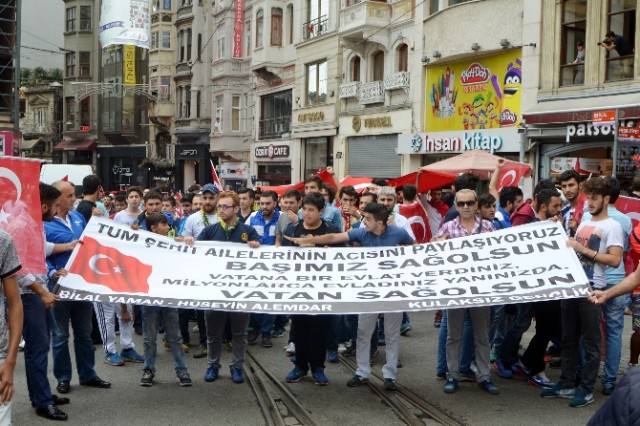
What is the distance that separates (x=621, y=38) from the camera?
1739cm

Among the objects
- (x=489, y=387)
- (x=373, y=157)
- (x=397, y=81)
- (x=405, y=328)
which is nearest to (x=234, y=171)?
(x=373, y=157)

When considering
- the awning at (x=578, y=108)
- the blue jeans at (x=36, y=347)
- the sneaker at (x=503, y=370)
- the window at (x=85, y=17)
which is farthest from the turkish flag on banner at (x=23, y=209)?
the window at (x=85, y=17)

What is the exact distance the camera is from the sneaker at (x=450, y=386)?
734 cm

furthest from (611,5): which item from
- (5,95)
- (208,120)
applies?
(208,120)

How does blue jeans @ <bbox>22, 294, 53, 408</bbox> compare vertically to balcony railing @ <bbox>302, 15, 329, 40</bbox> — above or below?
below

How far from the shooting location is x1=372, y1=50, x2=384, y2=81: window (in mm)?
27812

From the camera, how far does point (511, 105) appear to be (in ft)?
68.4

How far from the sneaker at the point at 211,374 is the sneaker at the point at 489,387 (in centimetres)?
265

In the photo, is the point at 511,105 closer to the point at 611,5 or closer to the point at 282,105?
the point at 611,5

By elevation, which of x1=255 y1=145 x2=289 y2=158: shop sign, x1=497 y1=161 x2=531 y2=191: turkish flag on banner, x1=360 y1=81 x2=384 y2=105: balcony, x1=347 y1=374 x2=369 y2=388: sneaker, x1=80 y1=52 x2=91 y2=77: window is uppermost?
x1=80 y1=52 x2=91 y2=77: window

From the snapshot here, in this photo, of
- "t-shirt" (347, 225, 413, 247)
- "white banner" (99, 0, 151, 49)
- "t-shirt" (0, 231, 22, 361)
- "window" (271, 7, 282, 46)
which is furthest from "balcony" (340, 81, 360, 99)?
"t-shirt" (0, 231, 22, 361)

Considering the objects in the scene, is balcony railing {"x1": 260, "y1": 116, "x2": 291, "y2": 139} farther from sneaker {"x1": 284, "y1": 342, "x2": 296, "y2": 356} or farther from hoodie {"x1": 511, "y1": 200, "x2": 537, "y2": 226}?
hoodie {"x1": 511, "y1": 200, "x2": 537, "y2": 226}

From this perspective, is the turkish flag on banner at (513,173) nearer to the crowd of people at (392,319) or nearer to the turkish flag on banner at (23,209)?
the crowd of people at (392,319)

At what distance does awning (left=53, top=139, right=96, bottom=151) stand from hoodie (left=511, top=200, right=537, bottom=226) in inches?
2253
